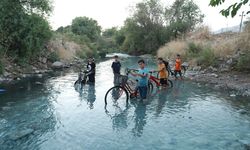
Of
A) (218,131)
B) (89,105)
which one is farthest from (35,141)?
(218,131)

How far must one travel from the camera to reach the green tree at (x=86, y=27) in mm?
70125

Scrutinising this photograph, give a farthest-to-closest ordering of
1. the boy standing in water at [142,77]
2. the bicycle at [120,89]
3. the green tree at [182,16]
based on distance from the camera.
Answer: the green tree at [182,16]
the bicycle at [120,89]
the boy standing in water at [142,77]

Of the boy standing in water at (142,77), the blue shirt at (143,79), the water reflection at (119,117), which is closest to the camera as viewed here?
the water reflection at (119,117)

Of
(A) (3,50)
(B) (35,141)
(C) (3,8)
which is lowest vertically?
(B) (35,141)

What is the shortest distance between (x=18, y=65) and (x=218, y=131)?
19092mm

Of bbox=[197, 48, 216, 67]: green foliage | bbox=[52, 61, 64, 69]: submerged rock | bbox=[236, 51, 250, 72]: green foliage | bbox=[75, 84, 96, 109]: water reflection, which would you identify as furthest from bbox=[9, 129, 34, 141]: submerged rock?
bbox=[52, 61, 64, 69]: submerged rock

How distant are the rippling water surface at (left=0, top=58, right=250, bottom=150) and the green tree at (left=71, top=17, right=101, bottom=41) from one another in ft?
181

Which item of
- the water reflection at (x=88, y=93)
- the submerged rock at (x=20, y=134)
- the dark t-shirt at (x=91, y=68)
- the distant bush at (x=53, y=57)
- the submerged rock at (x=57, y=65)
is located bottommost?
the submerged rock at (x=20, y=134)

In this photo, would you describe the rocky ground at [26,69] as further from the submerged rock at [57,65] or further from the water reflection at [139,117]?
the water reflection at [139,117]

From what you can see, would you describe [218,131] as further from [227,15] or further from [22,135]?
[22,135]

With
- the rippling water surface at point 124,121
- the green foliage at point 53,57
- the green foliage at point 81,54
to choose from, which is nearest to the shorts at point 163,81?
the rippling water surface at point 124,121

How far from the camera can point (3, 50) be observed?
23641 mm

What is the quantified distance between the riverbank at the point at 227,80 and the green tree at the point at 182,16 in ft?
104

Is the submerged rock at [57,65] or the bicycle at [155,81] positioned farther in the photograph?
the submerged rock at [57,65]
